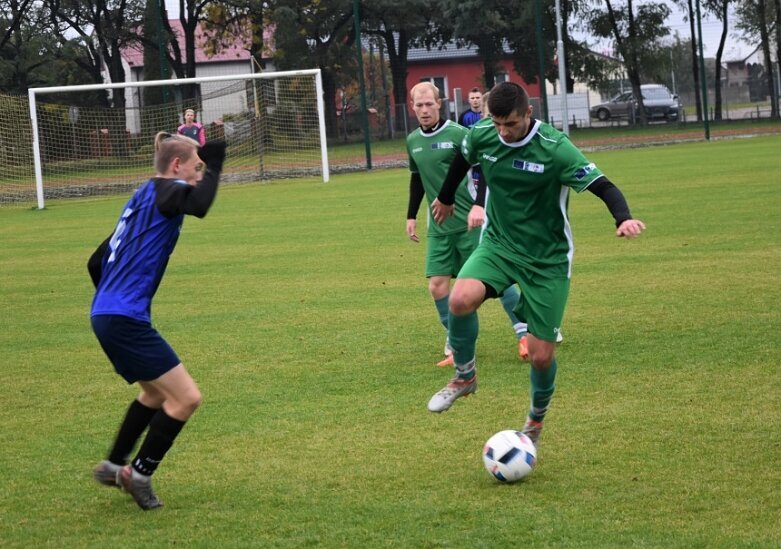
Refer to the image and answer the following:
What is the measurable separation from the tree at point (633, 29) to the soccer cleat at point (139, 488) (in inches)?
1635

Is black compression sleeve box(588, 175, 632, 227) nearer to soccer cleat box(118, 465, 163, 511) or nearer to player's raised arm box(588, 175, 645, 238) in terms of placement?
player's raised arm box(588, 175, 645, 238)

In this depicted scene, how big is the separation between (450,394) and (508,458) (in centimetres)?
73

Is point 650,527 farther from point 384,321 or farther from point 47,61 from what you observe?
point 47,61

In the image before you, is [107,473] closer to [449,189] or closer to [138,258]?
[138,258]

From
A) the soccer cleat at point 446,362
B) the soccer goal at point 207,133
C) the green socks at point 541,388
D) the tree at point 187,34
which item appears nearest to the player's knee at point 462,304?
the green socks at point 541,388

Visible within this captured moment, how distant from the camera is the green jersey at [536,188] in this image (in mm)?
5535

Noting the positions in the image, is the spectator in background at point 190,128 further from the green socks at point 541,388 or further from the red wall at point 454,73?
the green socks at point 541,388

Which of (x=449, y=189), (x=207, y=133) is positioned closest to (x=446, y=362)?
(x=449, y=189)

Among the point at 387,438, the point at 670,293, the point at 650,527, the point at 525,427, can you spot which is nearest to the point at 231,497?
the point at 387,438

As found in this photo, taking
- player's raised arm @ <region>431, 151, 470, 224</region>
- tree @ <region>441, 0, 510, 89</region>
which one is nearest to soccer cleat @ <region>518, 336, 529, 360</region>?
player's raised arm @ <region>431, 151, 470, 224</region>

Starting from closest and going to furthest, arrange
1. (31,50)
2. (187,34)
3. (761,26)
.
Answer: (187,34) < (31,50) < (761,26)

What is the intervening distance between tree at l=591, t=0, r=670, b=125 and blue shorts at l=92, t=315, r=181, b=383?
41486mm

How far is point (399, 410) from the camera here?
6.59 meters

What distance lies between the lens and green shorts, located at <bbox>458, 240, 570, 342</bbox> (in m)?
5.49
